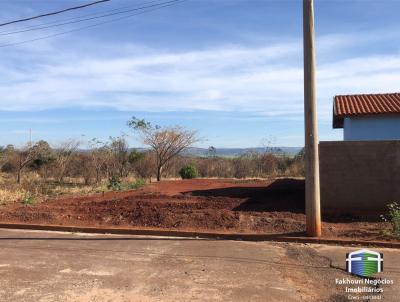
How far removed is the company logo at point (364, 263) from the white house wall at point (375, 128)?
33.1ft

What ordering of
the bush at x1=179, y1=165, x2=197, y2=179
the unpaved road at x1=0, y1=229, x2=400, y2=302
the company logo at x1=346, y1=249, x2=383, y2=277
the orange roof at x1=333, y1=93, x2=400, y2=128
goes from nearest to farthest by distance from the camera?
the unpaved road at x1=0, y1=229, x2=400, y2=302 → the company logo at x1=346, y1=249, x2=383, y2=277 → the orange roof at x1=333, y1=93, x2=400, y2=128 → the bush at x1=179, y1=165, x2=197, y2=179

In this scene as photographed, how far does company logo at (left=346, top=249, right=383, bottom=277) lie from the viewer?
750 centimetres

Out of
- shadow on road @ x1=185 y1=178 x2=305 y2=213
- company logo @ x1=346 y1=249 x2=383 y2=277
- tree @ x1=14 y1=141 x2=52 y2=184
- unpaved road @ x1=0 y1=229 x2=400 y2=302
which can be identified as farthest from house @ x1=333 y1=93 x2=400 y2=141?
tree @ x1=14 y1=141 x2=52 y2=184

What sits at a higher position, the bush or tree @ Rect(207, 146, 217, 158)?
tree @ Rect(207, 146, 217, 158)

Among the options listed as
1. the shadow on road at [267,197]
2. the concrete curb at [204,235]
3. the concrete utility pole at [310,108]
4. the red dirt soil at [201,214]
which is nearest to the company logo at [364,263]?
the concrete curb at [204,235]

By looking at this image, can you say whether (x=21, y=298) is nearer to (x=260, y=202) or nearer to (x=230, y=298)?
(x=230, y=298)

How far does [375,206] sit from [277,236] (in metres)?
3.42

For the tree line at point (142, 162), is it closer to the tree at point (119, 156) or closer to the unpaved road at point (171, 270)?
the tree at point (119, 156)

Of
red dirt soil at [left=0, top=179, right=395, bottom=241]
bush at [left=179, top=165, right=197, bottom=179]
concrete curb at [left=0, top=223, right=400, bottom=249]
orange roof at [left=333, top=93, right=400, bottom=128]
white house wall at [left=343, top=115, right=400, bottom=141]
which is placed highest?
orange roof at [left=333, top=93, right=400, bottom=128]

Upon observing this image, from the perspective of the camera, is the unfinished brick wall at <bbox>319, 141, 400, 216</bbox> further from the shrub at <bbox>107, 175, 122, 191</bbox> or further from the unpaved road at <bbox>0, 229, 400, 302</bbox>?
the shrub at <bbox>107, 175, 122, 191</bbox>

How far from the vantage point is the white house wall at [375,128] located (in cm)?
1769

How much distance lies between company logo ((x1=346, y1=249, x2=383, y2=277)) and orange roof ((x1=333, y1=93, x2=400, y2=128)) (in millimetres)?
10140

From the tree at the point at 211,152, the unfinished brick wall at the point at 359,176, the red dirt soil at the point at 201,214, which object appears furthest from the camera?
the tree at the point at 211,152

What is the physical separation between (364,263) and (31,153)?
1033 inches
